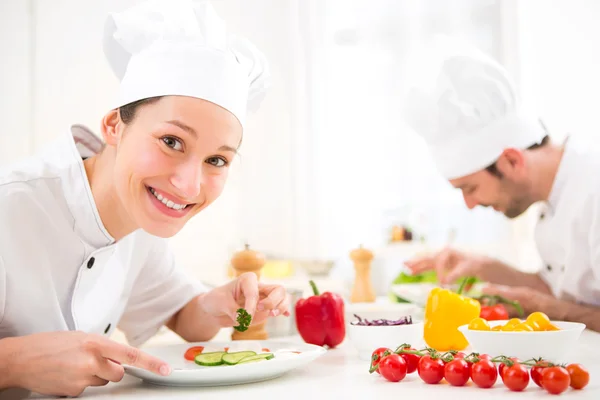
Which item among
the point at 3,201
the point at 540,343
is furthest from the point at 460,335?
the point at 3,201

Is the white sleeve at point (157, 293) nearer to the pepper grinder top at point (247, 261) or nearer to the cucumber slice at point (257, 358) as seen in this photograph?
the pepper grinder top at point (247, 261)

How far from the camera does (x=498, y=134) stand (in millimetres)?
2256

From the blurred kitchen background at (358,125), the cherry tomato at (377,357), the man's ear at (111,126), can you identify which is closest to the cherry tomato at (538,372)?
the cherry tomato at (377,357)

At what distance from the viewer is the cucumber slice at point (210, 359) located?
1.20 m

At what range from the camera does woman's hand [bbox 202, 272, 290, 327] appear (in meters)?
1.47

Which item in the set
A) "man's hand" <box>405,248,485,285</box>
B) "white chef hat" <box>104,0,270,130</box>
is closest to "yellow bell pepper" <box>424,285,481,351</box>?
"white chef hat" <box>104,0,270,130</box>

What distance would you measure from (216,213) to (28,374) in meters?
2.86

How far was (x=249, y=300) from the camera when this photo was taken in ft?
4.74

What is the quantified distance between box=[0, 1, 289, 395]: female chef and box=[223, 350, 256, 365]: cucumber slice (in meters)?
0.19

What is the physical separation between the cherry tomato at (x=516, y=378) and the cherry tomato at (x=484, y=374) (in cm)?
2

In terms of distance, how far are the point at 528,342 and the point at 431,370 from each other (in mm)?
227

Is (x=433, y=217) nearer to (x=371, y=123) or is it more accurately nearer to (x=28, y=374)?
(x=371, y=123)

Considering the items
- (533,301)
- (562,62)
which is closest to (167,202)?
(533,301)

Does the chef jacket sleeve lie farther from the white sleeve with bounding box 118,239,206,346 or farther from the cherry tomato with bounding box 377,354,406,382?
the white sleeve with bounding box 118,239,206,346
